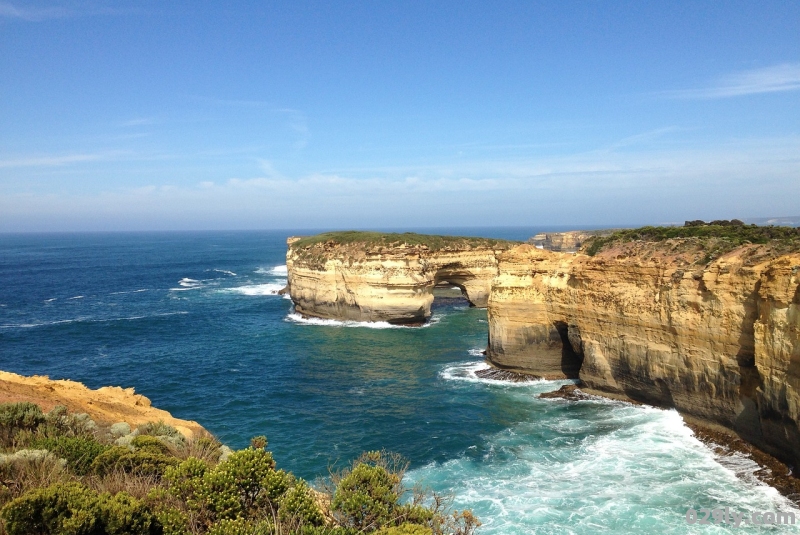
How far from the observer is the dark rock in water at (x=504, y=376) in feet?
103

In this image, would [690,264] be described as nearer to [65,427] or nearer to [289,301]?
[65,427]

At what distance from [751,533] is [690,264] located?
39.4 feet

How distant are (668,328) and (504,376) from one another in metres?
11.0

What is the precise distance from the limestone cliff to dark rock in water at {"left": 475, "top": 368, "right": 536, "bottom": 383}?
18.0 meters

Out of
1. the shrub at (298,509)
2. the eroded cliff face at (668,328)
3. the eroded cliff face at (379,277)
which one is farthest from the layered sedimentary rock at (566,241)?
the shrub at (298,509)

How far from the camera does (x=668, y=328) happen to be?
23750 millimetres

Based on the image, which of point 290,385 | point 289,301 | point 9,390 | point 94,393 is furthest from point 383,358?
point 289,301

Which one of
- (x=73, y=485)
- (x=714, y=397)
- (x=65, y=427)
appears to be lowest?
(x=714, y=397)

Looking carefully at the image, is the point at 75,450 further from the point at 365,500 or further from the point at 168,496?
the point at 365,500

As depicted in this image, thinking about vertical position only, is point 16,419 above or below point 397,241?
below

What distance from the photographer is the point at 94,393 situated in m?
22.7

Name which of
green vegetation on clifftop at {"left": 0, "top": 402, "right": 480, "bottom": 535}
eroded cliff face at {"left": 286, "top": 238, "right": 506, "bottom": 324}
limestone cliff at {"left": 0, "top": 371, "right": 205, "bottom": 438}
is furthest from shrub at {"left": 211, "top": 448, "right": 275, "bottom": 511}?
eroded cliff face at {"left": 286, "top": 238, "right": 506, "bottom": 324}

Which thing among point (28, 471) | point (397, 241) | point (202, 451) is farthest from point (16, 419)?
point (397, 241)

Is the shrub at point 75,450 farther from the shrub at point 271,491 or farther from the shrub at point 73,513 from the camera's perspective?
the shrub at point 271,491
